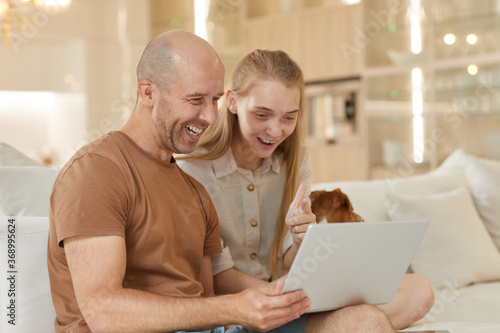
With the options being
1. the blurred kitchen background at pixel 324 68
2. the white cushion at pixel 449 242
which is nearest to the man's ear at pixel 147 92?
the white cushion at pixel 449 242

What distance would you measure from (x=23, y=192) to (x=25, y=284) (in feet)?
0.99

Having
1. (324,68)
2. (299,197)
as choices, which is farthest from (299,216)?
(324,68)

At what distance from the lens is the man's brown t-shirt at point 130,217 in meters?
1.15

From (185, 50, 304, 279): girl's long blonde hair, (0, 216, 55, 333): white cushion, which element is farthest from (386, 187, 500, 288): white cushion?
(0, 216, 55, 333): white cushion

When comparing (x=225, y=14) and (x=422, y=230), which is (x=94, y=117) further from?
(x=422, y=230)

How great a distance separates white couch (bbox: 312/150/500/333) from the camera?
219 centimetres

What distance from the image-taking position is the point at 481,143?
13.6 ft

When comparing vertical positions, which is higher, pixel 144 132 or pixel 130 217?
pixel 144 132

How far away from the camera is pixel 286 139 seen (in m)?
1.88

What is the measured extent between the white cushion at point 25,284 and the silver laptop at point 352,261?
0.62 m

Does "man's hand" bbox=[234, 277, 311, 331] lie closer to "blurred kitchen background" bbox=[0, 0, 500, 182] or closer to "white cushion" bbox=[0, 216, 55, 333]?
"white cushion" bbox=[0, 216, 55, 333]

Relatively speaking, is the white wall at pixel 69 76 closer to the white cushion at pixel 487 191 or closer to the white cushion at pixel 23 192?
the white cushion at pixel 487 191

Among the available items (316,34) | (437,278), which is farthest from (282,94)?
(316,34)

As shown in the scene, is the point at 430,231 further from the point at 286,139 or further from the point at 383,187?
the point at 286,139
